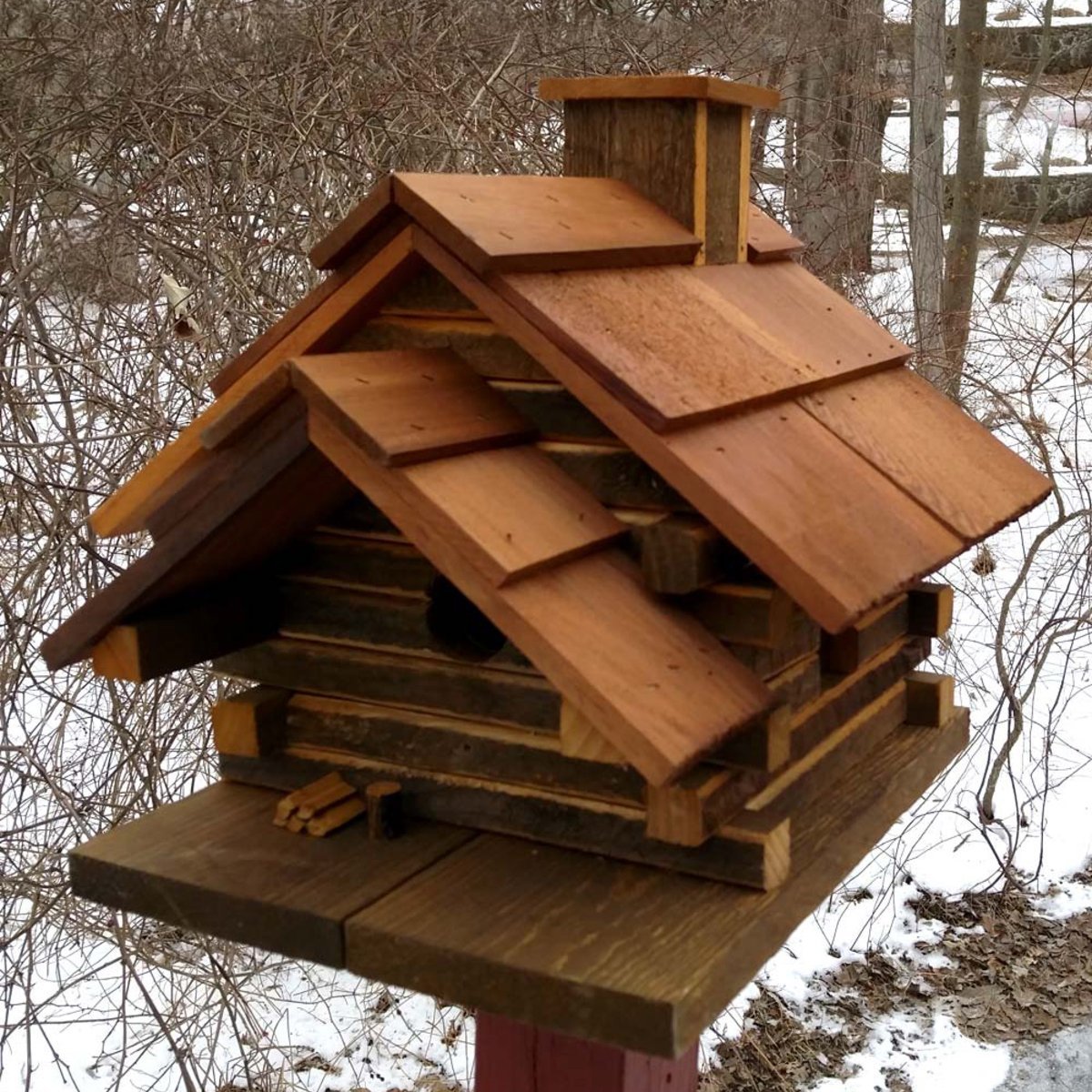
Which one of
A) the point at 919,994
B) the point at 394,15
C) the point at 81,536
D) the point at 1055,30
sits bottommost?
the point at 919,994

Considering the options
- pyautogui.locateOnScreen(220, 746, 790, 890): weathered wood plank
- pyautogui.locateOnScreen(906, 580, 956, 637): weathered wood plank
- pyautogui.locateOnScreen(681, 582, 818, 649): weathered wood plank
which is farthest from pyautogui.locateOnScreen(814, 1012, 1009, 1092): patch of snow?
pyautogui.locateOnScreen(681, 582, 818, 649): weathered wood plank

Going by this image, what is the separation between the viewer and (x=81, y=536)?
4105mm

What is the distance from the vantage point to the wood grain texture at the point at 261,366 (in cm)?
165

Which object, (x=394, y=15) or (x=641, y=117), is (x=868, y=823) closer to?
(x=641, y=117)

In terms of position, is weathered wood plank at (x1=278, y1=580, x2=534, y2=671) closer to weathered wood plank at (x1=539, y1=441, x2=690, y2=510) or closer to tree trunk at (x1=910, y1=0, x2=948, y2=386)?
weathered wood plank at (x1=539, y1=441, x2=690, y2=510)

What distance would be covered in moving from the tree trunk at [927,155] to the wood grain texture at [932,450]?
4786 millimetres

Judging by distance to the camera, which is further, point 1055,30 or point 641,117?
point 1055,30

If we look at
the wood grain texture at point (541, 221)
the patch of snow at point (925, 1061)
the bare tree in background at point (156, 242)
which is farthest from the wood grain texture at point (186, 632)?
the patch of snow at point (925, 1061)

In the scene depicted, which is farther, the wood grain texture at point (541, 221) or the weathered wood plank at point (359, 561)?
the weathered wood plank at point (359, 561)

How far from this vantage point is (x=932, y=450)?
6.83ft

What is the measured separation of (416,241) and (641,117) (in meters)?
0.61

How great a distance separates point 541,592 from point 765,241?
110 centimetres

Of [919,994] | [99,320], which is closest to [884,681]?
[99,320]

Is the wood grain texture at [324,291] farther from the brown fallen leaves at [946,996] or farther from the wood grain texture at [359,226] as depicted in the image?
the brown fallen leaves at [946,996]
